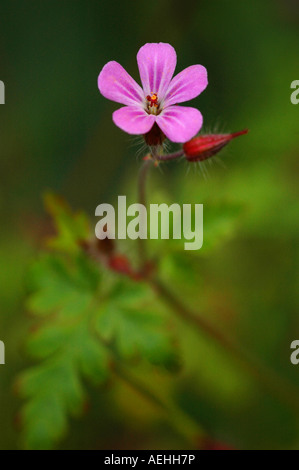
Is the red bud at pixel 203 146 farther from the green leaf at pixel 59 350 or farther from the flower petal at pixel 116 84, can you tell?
the green leaf at pixel 59 350

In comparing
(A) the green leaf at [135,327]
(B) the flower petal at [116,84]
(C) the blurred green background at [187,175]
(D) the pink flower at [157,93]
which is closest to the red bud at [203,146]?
(D) the pink flower at [157,93]

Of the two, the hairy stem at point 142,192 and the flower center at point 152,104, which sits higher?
the flower center at point 152,104

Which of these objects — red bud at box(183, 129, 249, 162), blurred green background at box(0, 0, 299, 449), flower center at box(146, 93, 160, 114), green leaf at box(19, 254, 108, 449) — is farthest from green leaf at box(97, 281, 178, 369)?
flower center at box(146, 93, 160, 114)

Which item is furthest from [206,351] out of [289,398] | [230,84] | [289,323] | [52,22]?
[52,22]

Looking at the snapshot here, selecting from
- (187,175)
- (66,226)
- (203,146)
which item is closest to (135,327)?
(66,226)

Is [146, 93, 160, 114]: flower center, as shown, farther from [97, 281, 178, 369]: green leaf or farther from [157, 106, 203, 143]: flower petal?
[97, 281, 178, 369]: green leaf

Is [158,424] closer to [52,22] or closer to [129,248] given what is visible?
[129,248]

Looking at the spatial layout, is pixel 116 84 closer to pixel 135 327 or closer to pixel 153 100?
pixel 153 100
